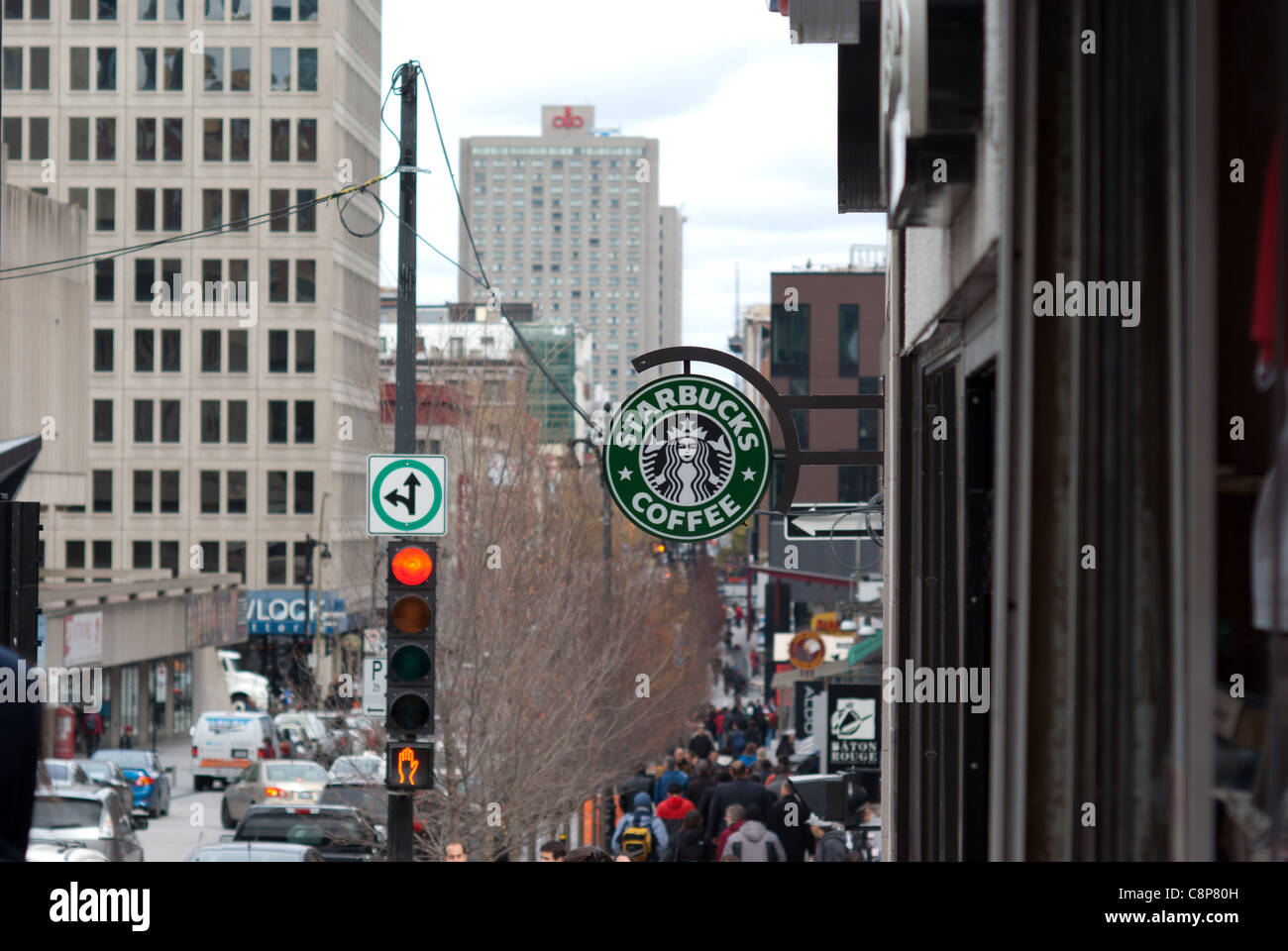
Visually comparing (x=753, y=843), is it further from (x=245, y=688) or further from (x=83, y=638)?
(x=245, y=688)

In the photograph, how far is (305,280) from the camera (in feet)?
221

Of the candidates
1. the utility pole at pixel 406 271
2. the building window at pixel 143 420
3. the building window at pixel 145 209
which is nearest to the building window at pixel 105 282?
the building window at pixel 145 209

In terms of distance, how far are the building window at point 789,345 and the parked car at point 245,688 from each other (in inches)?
951

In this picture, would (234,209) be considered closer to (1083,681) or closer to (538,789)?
(538,789)

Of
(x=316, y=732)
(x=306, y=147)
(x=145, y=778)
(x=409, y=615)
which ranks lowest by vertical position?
(x=145, y=778)

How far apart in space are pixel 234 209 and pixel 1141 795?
226ft

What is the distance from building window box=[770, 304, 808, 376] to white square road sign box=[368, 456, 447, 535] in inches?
2082

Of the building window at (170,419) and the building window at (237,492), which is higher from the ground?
the building window at (170,419)

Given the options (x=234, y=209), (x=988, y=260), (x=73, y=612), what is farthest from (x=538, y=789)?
(x=234, y=209)

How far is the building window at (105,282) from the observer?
67500mm

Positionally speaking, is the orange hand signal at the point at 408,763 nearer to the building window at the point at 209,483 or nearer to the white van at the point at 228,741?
the white van at the point at 228,741

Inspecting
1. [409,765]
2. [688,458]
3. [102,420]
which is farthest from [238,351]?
[688,458]

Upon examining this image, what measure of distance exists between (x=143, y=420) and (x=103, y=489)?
12.0 ft

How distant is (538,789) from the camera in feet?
61.0
